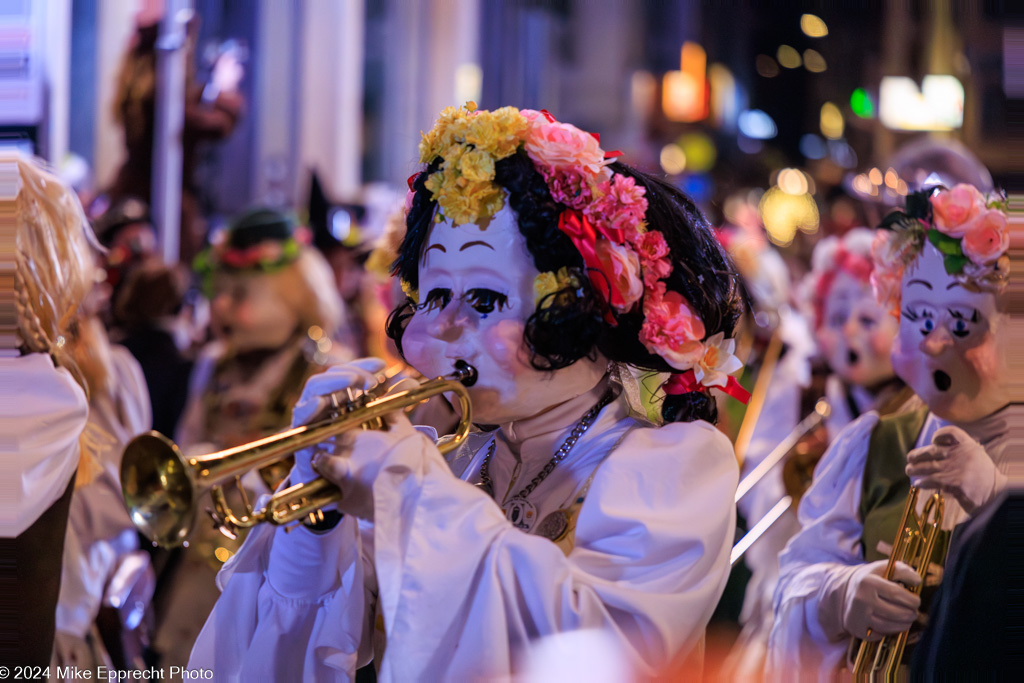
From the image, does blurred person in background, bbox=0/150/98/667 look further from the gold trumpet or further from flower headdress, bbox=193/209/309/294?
flower headdress, bbox=193/209/309/294

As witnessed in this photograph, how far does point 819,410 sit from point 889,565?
2114 mm

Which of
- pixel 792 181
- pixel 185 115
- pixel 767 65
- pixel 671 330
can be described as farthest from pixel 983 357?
pixel 792 181

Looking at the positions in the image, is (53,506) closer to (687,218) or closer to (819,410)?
(687,218)

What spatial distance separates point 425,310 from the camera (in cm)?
186

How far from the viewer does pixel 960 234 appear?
2355mm

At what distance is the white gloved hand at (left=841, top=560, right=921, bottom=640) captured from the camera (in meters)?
2.29

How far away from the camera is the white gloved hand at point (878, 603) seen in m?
2.29

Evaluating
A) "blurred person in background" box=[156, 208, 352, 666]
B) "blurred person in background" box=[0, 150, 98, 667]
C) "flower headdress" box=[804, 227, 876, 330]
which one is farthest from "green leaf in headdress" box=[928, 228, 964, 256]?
"blurred person in background" box=[156, 208, 352, 666]

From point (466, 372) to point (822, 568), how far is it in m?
1.20

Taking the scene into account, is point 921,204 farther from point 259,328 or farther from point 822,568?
point 259,328

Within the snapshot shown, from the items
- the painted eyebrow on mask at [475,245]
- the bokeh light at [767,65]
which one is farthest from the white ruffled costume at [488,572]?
A: the bokeh light at [767,65]

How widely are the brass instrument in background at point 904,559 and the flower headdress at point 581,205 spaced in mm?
900

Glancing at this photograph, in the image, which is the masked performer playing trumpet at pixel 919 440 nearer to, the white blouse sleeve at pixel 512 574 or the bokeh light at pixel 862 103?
the white blouse sleeve at pixel 512 574

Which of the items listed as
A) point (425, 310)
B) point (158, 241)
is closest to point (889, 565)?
point (425, 310)
